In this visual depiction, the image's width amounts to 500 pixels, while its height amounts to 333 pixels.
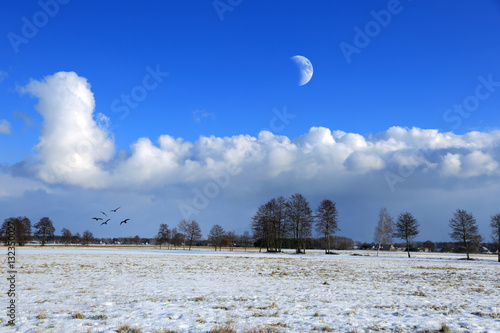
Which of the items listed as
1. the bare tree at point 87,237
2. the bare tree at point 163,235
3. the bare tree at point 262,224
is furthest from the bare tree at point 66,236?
the bare tree at point 262,224

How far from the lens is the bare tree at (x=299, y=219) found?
69.6 metres

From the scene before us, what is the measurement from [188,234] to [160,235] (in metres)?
16.7

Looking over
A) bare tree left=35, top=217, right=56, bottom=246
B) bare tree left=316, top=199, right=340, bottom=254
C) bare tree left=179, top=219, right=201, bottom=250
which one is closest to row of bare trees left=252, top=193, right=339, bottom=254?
bare tree left=316, top=199, right=340, bottom=254

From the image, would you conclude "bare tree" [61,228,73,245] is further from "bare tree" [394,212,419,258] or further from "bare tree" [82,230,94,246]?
"bare tree" [394,212,419,258]

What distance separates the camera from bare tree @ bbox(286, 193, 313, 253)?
69562 millimetres

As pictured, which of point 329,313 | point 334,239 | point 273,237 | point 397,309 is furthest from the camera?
point 334,239

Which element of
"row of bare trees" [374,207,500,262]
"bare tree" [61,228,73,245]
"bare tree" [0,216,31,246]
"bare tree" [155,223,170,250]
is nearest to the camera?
"row of bare trees" [374,207,500,262]

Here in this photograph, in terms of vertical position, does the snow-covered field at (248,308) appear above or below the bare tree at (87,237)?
above

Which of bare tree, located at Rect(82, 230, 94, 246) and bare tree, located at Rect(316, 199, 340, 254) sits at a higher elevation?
bare tree, located at Rect(316, 199, 340, 254)

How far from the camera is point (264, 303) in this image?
1164 cm

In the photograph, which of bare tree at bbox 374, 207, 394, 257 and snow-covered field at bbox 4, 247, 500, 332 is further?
bare tree at bbox 374, 207, 394, 257

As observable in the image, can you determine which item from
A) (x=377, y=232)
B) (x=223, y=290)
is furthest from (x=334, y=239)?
(x=223, y=290)

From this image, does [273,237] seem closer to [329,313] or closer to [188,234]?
[188,234]

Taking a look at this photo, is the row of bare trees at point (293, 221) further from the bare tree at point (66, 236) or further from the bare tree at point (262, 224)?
the bare tree at point (66, 236)
